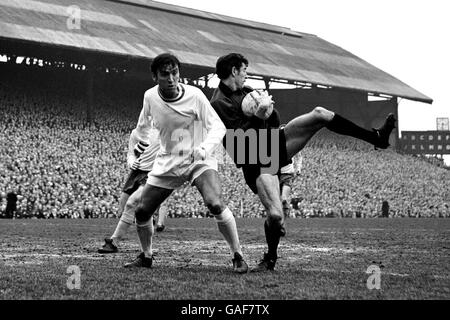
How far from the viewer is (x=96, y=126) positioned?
3419cm

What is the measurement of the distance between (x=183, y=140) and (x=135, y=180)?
3851 millimetres

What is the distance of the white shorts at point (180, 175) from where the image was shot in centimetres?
633

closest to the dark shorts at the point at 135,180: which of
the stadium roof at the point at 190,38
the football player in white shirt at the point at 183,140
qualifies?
the football player in white shirt at the point at 183,140

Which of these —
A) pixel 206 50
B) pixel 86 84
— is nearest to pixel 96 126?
pixel 86 84

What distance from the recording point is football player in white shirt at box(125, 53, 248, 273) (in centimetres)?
625

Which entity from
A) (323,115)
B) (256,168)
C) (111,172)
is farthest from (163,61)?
(111,172)

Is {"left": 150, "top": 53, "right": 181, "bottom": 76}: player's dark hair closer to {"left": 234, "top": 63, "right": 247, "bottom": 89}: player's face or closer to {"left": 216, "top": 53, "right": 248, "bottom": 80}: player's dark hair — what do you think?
{"left": 216, "top": 53, "right": 248, "bottom": 80}: player's dark hair

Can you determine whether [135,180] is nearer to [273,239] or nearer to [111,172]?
[273,239]

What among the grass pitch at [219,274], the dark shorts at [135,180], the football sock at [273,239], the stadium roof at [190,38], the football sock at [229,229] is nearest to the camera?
the grass pitch at [219,274]

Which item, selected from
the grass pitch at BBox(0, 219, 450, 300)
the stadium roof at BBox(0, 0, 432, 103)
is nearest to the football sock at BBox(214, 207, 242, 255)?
the grass pitch at BBox(0, 219, 450, 300)

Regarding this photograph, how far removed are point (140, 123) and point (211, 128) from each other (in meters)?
1.09

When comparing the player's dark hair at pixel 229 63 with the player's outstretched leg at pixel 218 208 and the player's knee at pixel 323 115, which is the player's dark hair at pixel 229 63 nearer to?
the player's knee at pixel 323 115

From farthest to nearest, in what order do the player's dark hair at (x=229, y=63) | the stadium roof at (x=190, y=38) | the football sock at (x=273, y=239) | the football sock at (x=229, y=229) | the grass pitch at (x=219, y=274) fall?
the stadium roof at (x=190, y=38)
the player's dark hair at (x=229, y=63)
the football sock at (x=273, y=239)
the football sock at (x=229, y=229)
the grass pitch at (x=219, y=274)
